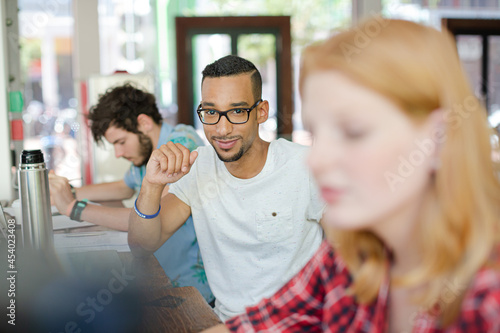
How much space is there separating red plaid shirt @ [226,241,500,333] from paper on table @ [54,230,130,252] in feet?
3.08

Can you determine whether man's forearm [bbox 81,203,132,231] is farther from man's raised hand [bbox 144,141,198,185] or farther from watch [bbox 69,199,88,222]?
man's raised hand [bbox 144,141,198,185]

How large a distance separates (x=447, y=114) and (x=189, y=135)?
5.82 feet

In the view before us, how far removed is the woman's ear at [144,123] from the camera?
253 centimetres

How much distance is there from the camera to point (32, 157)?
1.39 meters

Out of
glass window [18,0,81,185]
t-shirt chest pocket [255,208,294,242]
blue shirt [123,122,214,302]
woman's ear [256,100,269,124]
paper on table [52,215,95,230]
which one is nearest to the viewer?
t-shirt chest pocket [255,208,294,242]

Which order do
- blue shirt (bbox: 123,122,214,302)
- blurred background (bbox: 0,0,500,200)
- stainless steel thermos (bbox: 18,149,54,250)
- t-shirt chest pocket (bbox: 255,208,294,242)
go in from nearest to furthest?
stainless steel thermos (bbox: 18,149,54,250) < t-shirt chest pocket (bbox: 255,208,294,242) < blue shirt (bbox: 123,122,214,302) < blurred background (bbox: 0,0,500,200)

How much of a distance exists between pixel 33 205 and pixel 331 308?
3.08ft

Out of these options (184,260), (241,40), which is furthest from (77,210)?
(241,40)

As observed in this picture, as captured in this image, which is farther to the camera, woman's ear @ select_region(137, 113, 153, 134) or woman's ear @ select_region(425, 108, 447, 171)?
woman's ear @ select_region(137, 113, 153, 134)

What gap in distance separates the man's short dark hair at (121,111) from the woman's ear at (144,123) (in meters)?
0.02

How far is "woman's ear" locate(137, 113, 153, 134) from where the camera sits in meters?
2.53

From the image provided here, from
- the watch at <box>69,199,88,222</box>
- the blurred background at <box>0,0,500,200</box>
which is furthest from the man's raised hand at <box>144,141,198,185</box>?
the blurred background at <box>0,0,500,200</box>

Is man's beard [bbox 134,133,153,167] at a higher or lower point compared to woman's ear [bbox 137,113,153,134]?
lower

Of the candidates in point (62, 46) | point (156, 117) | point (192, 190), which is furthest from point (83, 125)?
point (62, 46)
